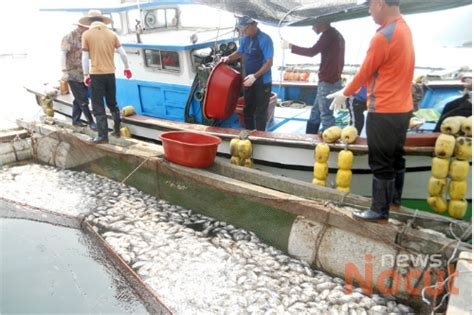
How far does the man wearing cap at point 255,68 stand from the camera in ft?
18.3

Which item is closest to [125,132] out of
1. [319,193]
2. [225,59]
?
[225,59]

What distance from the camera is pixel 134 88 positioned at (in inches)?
285

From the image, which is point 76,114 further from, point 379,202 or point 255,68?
point 379,202

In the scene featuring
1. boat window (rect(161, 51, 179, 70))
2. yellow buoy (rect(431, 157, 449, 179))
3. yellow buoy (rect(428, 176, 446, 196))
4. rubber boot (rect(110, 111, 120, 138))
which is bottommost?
yellow buoy (rect(428, 176, 446, 196))

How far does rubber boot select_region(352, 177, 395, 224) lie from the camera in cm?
358

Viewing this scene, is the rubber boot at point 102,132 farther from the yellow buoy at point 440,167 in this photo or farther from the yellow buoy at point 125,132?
the yellow buoy at point 440,167

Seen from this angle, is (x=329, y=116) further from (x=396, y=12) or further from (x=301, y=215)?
(x=396, y=12)

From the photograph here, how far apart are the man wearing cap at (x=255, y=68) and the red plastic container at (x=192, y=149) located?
3.02 ft

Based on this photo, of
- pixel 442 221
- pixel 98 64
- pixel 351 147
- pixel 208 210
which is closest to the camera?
pixel 442 221

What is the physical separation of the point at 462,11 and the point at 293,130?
3039 millimetres

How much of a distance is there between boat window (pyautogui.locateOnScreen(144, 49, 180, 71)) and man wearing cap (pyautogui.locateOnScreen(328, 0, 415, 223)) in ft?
11.9

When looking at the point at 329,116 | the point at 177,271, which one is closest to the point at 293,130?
the point at 329,116

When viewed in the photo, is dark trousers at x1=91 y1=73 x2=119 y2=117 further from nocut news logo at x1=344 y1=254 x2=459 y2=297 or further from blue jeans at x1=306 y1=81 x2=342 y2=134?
nocut news logo at x1=344 y1=254 x2=459 y2=297

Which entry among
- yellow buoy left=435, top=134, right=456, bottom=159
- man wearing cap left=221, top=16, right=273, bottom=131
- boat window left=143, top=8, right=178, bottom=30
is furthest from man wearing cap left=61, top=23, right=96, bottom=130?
yellow buoy left=435, top=134, right=456, bottom=159
